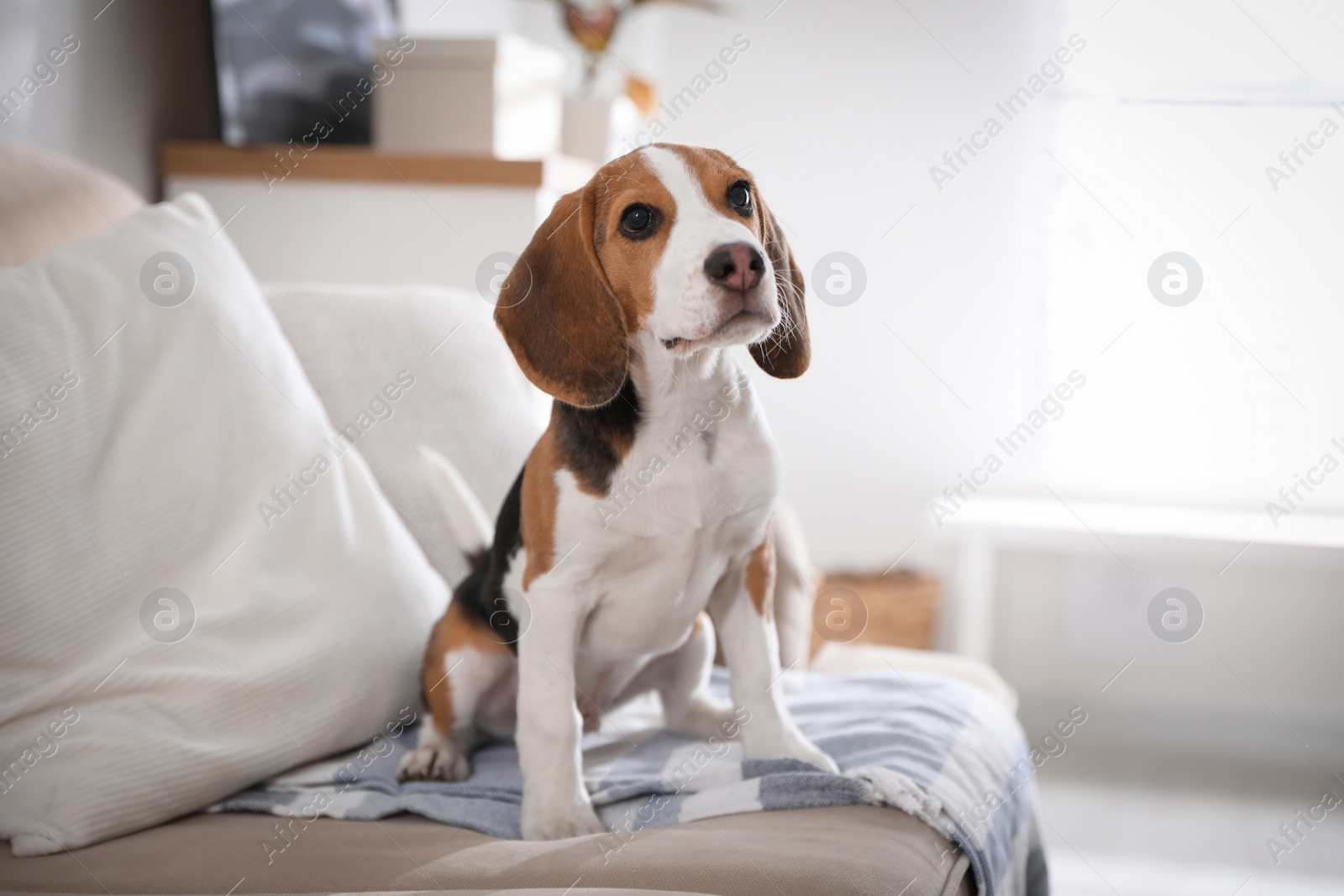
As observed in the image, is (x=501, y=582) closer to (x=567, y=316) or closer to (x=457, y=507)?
(x=457, y=507)

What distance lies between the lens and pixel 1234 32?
3.67 meters

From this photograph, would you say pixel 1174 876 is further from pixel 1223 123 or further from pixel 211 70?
pixel 211 70

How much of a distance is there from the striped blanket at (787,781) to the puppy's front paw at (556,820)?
0.03 m

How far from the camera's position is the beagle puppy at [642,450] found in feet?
3.94

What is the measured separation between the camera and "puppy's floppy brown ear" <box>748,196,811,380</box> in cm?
130

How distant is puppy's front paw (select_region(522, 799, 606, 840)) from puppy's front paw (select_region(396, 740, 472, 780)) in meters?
0.20

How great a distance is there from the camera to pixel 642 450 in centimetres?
127

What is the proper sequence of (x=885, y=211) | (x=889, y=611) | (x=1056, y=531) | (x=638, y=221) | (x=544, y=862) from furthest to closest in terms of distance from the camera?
(x=885, y=211), (x=889, y=611), (x=1056, y=531), (x=638, y=221), (x=544, y=862)

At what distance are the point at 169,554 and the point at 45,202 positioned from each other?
62cm

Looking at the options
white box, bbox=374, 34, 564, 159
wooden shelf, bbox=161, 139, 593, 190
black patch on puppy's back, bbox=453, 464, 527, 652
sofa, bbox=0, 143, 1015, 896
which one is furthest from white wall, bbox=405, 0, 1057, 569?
sofa, bbox=0, 143, 1015, 896

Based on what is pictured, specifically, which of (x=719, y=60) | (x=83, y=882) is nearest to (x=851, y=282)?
(x=719, y=60)

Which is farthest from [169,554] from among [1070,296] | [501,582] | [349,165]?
[1070,296]

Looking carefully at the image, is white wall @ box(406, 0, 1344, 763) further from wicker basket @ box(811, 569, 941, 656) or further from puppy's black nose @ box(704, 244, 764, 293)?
puppy's black nose @ box(704, 244, 764, 293)

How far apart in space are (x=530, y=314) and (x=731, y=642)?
1.62 ft
